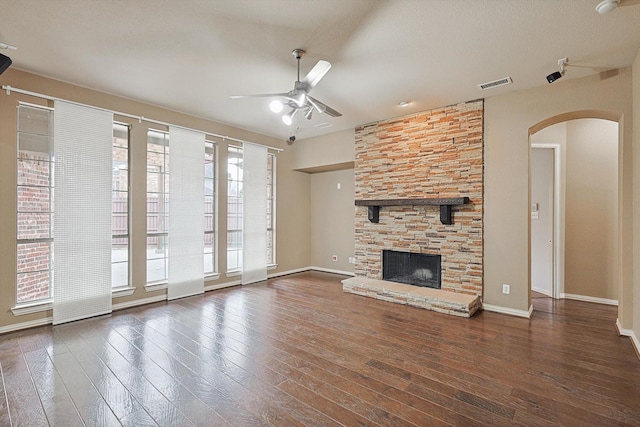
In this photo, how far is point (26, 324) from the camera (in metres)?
3.51

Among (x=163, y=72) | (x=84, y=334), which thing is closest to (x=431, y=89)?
(x=163, y=72)

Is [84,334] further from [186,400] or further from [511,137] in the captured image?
[511,137]

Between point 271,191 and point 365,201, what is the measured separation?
218 cm

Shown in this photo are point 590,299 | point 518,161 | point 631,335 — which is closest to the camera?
point 631,335

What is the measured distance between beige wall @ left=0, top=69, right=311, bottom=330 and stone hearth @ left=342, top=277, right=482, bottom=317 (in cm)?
210

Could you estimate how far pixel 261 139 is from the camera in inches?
242

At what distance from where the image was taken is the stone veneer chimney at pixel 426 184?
14.1 ft

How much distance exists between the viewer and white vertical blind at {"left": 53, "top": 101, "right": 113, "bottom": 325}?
3658mm

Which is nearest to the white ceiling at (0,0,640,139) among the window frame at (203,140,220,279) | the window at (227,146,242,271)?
the window frame at (203,140,220,279)

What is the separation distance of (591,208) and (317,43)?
474cm

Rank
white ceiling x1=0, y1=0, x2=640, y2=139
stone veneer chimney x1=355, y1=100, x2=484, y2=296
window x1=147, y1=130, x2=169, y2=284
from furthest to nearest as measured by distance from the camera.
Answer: window x1=147, y1=130, x2=169, y2=284 < stone veneer chimney x1=355, y1=100, x2=484, y2=296 < white ceiling x1=0, y1=0, x2=640, y2=139

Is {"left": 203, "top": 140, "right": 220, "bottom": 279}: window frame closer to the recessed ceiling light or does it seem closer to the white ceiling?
the white ceiling

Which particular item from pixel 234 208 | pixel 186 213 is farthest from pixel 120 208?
pixel 234 208

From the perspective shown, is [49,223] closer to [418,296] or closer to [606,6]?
[418,296]
